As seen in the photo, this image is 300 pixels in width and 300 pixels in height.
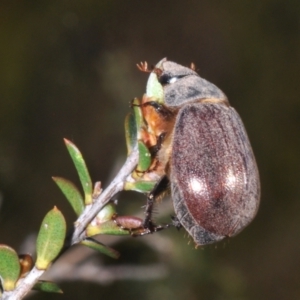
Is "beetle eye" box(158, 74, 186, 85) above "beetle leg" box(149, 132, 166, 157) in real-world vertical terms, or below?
above

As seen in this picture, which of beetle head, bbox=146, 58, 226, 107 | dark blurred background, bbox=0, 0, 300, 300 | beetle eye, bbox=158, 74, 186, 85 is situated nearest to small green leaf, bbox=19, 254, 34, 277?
beetle head, bbox=146, 58, 226, 107

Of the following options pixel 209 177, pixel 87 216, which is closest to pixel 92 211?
pixel 87 216

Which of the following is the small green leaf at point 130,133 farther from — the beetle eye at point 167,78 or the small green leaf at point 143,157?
the beetle eye at point 167,78

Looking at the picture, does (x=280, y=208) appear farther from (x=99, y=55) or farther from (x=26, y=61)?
(x=26, y=61)

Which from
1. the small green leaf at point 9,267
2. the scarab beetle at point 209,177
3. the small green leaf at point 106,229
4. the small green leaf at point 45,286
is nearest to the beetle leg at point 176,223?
the scarab beetle at point 209,177

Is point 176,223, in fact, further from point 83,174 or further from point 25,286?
point 25,286

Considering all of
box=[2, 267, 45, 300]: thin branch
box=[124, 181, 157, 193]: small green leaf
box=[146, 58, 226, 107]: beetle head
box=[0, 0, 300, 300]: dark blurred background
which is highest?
box=[146, 58, 226, 107]: beetle head

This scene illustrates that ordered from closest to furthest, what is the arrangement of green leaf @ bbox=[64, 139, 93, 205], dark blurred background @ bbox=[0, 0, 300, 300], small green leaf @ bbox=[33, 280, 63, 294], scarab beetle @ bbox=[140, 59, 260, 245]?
small green leaf @ bbox=[33, 280, 63, 294], green leaf @ bbox=[64, 139, 93, 205], scarab beetle @ bbox=[140, 59, 260, 245], dark blurred background @ bbox=[0, 0, 300, 300]

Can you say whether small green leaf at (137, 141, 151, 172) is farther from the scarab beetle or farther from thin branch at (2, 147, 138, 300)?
the scarab beetle
